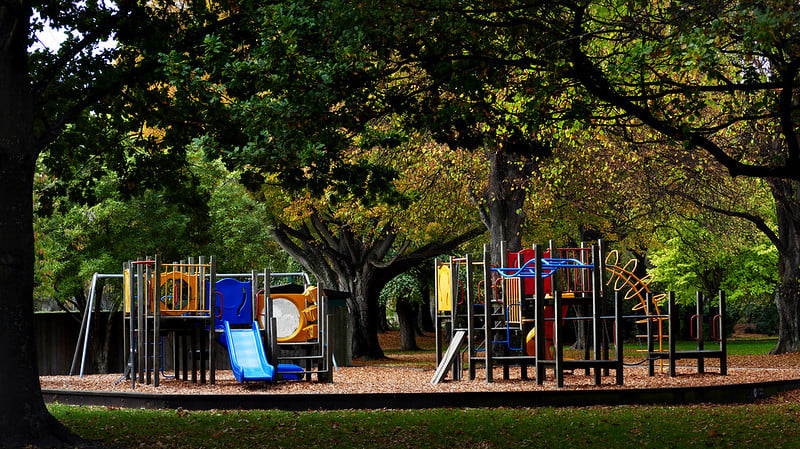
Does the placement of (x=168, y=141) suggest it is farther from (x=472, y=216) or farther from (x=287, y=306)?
(x=472, y=216)

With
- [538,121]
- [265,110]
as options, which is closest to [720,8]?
[538,121]

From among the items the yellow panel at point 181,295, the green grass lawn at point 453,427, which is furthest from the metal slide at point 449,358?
the yellow panel at point 181,295

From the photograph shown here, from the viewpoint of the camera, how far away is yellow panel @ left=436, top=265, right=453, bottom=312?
18.8 m

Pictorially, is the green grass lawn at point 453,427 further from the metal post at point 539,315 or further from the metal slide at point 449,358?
the metal slide at point 449,358

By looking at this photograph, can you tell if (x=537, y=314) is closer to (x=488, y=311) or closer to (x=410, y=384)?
(x=488, y=311)

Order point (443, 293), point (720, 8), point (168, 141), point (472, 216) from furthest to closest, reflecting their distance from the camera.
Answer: point (472, 216) < point (443, 293) < point (168, 141) < point (720, 8)

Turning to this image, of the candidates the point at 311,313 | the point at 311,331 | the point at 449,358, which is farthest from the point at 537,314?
the point at 311,313

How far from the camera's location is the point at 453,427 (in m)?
11.2

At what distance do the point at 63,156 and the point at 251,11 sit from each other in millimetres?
5104

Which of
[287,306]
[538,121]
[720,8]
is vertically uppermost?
[720,8]

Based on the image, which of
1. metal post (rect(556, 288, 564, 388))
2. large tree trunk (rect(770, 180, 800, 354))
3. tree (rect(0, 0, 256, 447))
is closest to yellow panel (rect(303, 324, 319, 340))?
tree (rect(0, 0, 256, 447))

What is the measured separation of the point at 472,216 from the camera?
96.2ft

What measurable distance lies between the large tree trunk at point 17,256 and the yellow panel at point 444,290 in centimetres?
1015

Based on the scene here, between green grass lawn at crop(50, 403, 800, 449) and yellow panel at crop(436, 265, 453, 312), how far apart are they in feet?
17.8
